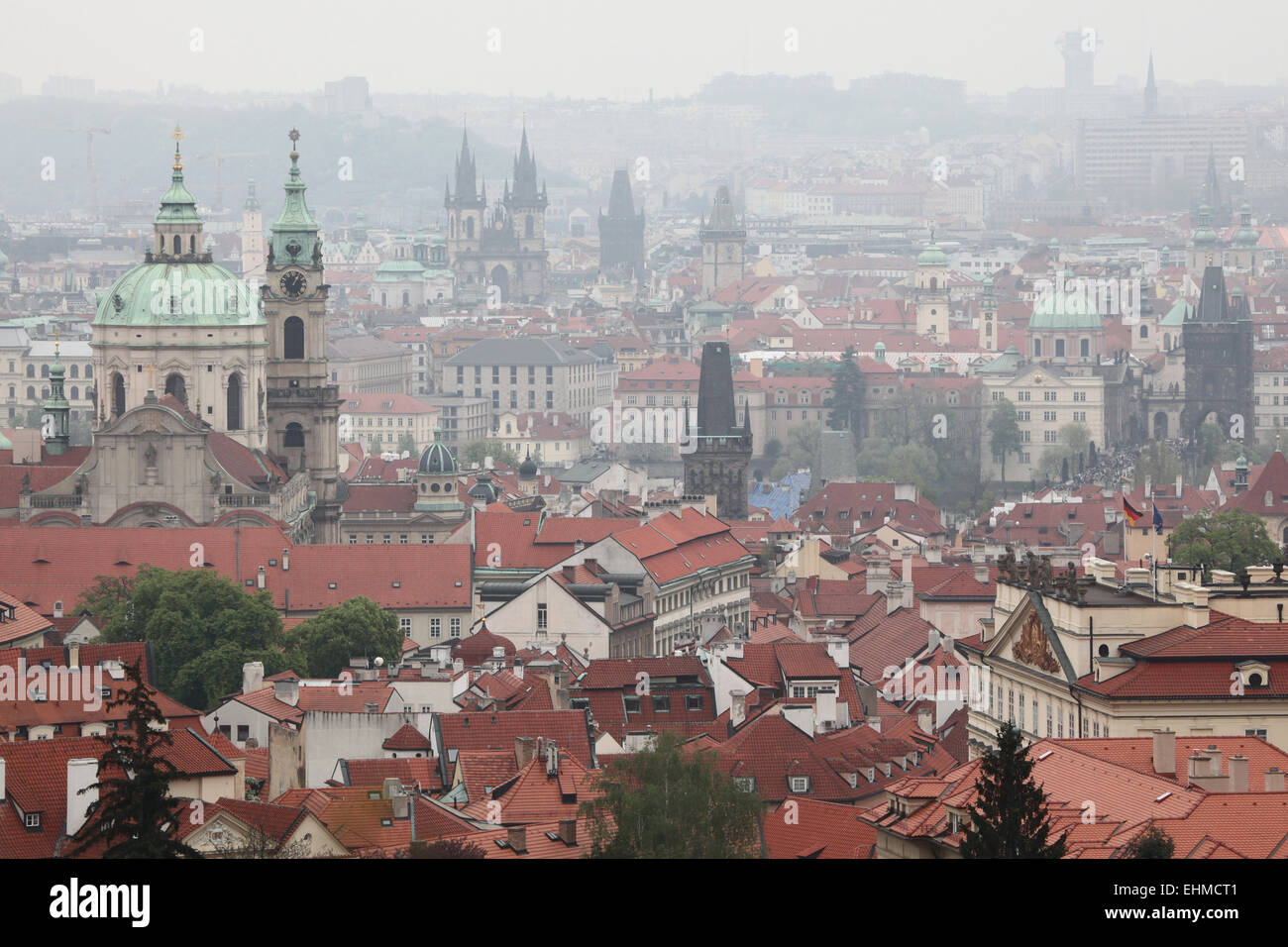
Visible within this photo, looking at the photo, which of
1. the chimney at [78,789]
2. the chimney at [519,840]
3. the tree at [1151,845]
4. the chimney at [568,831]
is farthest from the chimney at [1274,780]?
the chimney at [78,789]

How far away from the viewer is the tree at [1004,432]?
499ft

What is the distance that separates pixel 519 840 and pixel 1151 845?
25.4 ft

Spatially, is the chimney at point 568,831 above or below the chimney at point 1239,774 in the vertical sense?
below

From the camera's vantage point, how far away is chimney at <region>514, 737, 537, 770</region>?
3672 cm

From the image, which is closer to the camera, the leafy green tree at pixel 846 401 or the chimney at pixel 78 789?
the chimney at pixel 78 789

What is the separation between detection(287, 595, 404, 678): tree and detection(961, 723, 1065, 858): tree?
32.5 metres

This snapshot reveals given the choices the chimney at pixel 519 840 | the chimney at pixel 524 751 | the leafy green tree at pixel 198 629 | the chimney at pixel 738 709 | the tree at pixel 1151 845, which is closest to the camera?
the tree at pixel 1151 845

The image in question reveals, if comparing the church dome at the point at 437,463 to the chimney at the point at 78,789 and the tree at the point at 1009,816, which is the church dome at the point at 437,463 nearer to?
the chimney at the point at 78,789

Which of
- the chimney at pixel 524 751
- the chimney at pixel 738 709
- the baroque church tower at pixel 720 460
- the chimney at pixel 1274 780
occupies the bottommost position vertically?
the baroque church tower at pixel 720 460

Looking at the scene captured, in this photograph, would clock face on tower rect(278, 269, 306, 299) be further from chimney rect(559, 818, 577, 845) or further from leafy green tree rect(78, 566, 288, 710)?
chimney rect(559, 818, 577, 845)

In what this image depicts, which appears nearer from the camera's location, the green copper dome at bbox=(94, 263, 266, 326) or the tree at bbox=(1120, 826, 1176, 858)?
the tree at bbox=(1120, 826, 1176, 858)

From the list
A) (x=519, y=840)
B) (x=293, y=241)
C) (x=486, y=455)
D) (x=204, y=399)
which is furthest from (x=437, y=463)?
(x=519, y=840)

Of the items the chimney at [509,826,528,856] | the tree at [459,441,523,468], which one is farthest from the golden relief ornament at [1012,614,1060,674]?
the tree at [459,441,523,468]

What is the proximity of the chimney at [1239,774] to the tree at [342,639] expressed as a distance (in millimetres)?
26771
